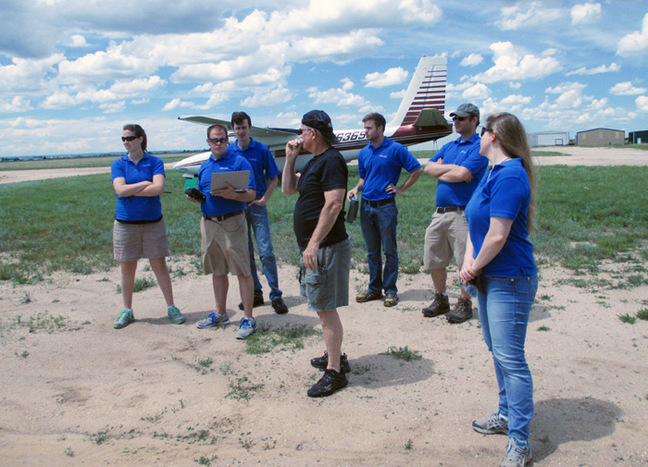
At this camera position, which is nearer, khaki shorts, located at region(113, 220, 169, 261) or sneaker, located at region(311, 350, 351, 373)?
sneaker, located at region(311, 350, 351, 373)

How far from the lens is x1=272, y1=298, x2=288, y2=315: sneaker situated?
18.7 feet

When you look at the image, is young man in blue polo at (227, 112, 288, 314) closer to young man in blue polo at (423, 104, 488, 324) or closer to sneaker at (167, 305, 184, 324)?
sneaker at (167, 305, 184, 324)

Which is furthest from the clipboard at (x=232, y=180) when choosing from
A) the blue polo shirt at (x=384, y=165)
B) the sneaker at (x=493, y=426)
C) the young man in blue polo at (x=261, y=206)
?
the sneaker at (x=493, y=426)

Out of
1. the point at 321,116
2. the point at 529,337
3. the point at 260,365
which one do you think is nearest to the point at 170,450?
the point at 260,365

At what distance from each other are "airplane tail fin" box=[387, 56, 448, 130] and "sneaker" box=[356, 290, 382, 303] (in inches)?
750

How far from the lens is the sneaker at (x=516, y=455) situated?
2.72 metres

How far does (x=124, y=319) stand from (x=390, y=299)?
10.0 ft

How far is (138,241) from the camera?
5227 mm

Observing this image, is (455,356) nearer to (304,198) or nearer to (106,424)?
(304,198)

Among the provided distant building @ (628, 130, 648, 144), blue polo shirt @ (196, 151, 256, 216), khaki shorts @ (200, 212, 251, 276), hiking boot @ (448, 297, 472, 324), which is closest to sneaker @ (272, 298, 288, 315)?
khaki shorts @ (200, 212, 251, 276)

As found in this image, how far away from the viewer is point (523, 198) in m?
2.63

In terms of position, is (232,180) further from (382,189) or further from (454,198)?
(454,198)

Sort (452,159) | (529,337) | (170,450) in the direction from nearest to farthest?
(170,450), (529,337), (452,159)

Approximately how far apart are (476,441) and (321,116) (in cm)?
241
